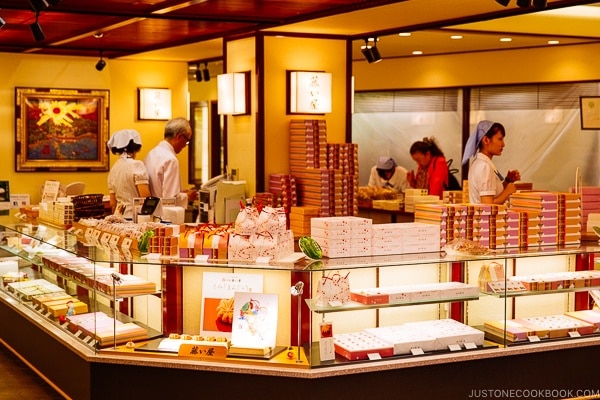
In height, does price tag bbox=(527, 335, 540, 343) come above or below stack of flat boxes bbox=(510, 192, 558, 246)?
below

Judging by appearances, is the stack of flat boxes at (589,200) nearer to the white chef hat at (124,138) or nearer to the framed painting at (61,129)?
the white chef hat at (124,138)

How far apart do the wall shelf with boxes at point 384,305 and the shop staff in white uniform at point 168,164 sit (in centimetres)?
189

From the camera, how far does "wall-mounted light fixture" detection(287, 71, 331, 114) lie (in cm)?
862

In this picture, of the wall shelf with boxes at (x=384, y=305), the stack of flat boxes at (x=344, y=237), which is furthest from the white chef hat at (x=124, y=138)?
the stack of flat boxes at (x=344, y=237)

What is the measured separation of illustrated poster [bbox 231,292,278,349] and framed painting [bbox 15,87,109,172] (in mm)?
7357

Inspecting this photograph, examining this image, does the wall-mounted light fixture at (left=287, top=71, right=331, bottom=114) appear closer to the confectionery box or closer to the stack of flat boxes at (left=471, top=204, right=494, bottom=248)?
the stack of flat boxes at (left=471, top=204, right=494, bottom=248)

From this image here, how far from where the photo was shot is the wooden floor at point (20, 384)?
6.21 m

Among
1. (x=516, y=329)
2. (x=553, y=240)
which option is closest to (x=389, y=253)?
(x=516, y=329)

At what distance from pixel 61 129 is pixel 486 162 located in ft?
22.0

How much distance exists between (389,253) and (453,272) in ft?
1.48

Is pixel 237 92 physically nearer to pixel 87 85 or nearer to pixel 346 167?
pixel 346 167

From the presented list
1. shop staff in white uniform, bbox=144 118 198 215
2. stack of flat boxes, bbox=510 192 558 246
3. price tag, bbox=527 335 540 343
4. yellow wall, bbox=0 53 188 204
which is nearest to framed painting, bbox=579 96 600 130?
yellow wall, bbox=0 53 188 204

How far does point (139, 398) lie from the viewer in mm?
5055

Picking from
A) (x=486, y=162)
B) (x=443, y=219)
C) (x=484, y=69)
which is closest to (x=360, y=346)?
(x=443, y=219)
